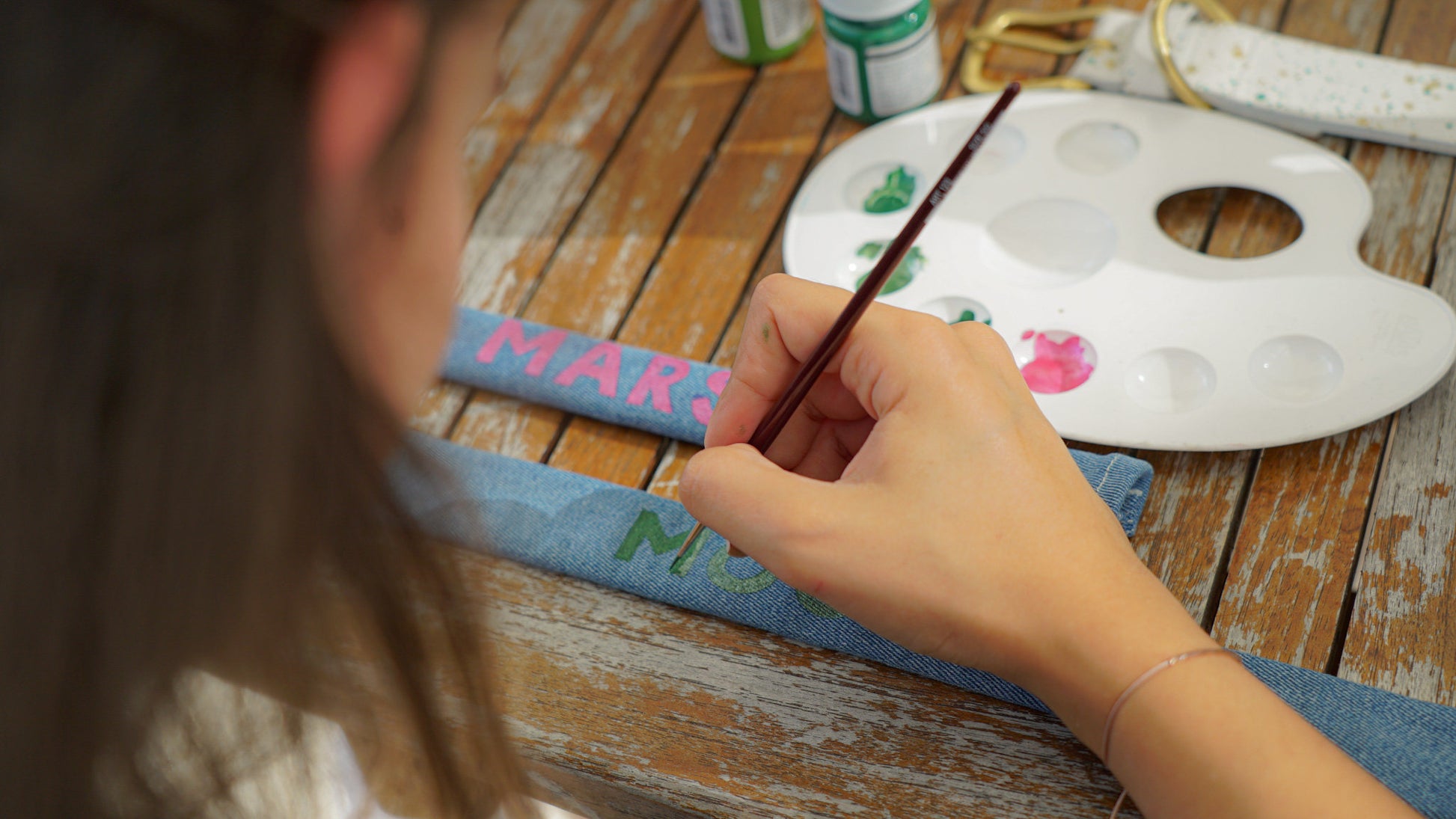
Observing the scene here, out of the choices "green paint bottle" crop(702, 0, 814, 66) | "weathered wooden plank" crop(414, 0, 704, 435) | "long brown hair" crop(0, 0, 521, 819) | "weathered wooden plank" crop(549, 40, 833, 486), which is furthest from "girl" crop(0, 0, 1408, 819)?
"green paint bottle" crop(702, 0, 814, 66)

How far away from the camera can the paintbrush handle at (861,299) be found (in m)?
0.57

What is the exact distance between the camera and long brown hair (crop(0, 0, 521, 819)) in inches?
11.7

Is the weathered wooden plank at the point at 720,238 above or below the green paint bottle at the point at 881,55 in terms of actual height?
below

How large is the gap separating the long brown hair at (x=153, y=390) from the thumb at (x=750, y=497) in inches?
7.3

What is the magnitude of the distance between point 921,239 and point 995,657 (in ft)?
1.36

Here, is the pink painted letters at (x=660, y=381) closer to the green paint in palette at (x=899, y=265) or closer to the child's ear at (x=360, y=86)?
the green paint in palette at (x=899, y=265)

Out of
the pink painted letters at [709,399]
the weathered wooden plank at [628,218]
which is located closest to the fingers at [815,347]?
the pink painted letters at [709,399]

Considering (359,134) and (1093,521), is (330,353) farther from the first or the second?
(1093,521)

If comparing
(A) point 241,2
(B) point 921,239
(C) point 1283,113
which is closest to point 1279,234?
(C) point 1283,113

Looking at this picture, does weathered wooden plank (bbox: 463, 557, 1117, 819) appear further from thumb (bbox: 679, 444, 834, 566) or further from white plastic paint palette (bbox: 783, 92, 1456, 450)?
white plastic paint palette (bbox: 783, 92, 1456, 450)

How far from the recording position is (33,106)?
0.96 ft

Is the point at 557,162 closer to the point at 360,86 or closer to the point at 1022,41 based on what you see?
the point at 1022,41

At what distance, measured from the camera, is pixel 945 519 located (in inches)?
20.2

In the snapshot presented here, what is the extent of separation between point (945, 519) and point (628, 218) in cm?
52
